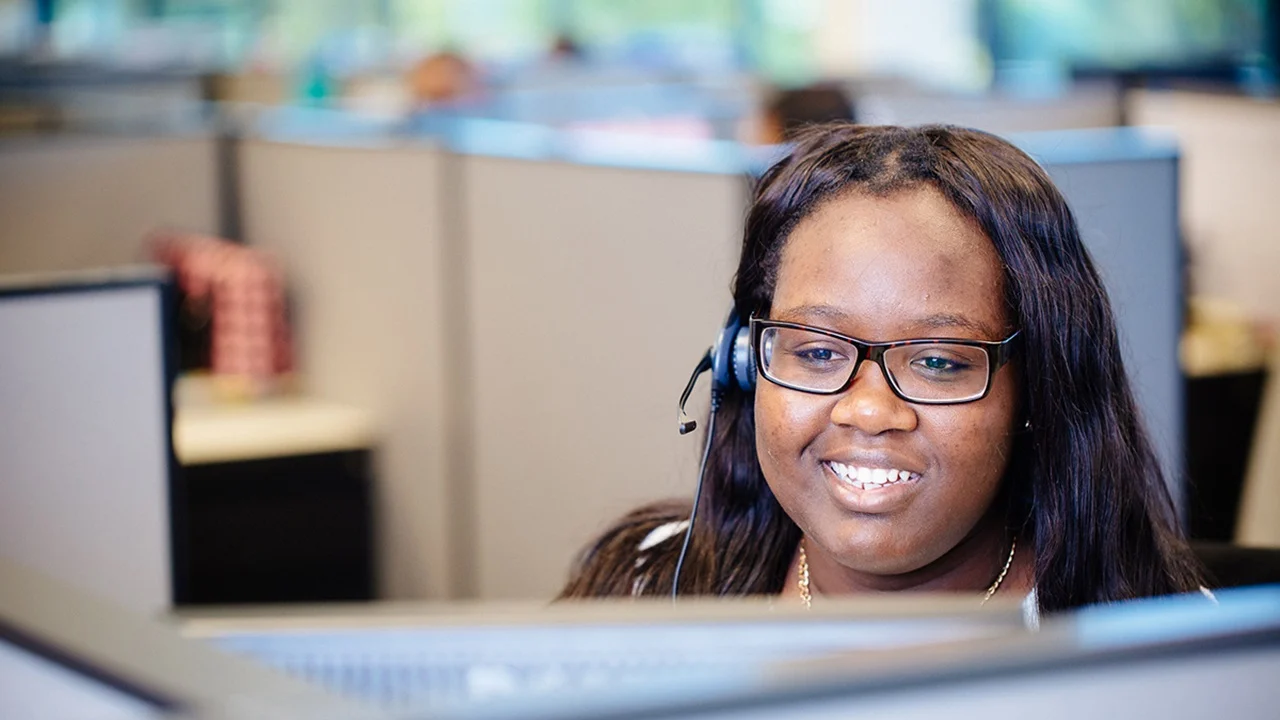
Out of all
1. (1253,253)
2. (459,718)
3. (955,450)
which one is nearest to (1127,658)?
(459,718)

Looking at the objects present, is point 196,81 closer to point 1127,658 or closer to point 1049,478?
point 1049,478

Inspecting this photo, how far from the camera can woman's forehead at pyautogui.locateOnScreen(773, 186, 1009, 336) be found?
40.4 inches

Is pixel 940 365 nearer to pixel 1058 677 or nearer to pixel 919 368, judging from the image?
pixel 919 368

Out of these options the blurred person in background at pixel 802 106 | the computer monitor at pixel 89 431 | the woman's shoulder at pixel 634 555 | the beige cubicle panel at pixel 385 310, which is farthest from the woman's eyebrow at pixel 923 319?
the blurred person in background at pixel 802 106

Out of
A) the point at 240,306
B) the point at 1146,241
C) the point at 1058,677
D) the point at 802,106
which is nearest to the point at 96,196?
the point at 240,306

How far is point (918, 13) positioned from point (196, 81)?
4.28 meters

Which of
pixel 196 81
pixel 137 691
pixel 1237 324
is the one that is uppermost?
pixel 196 81

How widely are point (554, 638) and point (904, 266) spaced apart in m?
0.52

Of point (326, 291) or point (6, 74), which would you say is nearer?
point (326, 291)

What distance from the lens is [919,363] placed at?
3.40 feet

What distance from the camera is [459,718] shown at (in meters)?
0.41

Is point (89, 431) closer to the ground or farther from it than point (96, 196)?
closer to the ground

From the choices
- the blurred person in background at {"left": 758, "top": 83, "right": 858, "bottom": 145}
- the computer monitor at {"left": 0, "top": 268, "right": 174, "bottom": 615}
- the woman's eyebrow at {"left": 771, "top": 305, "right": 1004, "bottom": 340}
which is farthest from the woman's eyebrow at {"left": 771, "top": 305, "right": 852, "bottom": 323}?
the blurred person in background at {"left": 758, "top": 83, "right": 858, "bottom": 145}

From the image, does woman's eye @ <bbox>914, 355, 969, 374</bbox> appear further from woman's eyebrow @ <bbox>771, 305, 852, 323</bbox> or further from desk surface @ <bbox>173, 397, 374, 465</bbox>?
desk surface @ <bbox>173, 397, 374, 465</bbox>
